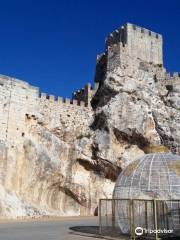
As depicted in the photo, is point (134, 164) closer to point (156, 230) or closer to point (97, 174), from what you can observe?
point (156, 230)

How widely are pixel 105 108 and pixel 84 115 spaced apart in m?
1.98

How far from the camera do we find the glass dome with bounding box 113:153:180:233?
1245 cm

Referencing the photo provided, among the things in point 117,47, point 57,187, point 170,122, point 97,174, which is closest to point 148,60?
point 117,47

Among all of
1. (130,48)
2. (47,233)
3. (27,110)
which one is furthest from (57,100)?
(47,233)

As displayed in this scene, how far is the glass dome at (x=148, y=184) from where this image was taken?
12445mm

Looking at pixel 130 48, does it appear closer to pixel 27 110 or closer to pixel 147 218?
pixel 27 110

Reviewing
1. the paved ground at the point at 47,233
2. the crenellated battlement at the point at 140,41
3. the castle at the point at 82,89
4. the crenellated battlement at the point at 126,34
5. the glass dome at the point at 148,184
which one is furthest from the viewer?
the crenellated battlement at the point at 126,34

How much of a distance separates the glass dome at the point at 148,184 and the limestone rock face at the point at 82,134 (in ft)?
37.7

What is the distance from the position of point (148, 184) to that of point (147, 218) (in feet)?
3.85

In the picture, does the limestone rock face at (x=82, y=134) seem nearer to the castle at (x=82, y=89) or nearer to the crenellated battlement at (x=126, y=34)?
the castle at (x=82, y=89)

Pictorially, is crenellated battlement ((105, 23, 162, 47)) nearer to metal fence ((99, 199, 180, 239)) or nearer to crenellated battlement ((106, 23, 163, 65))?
crenellated battlement ((106, 23, 163, 65))

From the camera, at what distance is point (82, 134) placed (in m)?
30.7

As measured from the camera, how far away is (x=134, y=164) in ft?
45.8

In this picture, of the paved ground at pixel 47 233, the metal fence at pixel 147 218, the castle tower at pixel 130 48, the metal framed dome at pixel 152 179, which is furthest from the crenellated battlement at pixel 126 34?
the metal fence at pixel 147 218
